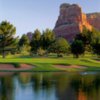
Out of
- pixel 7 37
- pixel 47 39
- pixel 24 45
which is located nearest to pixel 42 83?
pixel 7 37

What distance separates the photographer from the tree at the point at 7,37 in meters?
121

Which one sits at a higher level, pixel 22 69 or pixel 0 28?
pixel 0 28

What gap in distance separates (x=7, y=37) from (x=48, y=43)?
26.6 m

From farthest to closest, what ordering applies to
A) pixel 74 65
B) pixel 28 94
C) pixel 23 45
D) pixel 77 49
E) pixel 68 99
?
pixel 23 45 < pixel 77 49 < pixel 74 65 < pixel 28 94 < pixel 68 99

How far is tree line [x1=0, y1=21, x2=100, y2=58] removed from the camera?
397 ft

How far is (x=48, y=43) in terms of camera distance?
14450 centimetres

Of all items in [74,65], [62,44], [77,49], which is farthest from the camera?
[62,44]

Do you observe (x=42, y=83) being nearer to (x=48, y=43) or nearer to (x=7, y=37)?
(x=7, y=37)

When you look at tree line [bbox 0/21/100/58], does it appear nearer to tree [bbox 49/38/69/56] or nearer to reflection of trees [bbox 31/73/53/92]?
tree [bbox 49/38/69/56]

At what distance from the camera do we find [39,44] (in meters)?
148

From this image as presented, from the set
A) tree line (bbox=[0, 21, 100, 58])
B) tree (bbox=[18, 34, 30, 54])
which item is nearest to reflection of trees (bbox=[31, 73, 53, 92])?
tree line (bbox=[0, 21, 100, 58])

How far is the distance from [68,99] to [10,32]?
311 feet

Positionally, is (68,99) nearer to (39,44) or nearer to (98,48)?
(98,48)

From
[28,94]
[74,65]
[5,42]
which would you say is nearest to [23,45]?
[5,42]
